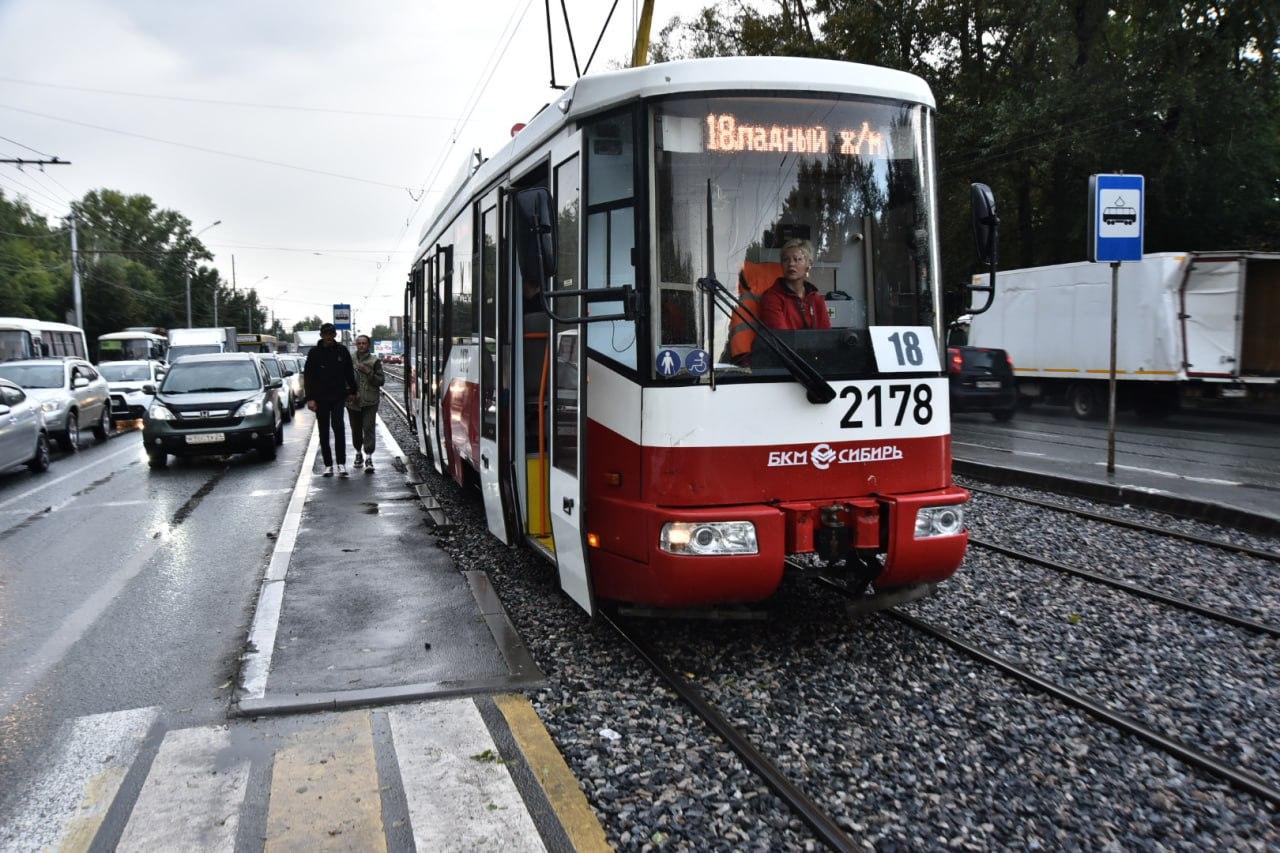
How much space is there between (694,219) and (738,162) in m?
0.38

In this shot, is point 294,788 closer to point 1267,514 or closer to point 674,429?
point 674,429

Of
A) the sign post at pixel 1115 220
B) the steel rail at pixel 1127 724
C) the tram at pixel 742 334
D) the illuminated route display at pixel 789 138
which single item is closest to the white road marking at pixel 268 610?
the tram at pixel 742 334

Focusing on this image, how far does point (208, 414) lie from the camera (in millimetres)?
14438

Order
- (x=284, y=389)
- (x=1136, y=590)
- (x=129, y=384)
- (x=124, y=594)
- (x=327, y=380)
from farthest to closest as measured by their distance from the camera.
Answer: (x=129, y=384) < (x=284, y=389) < (x=327, y=380) < (x=124, y=594) < (x=1136, y=590)

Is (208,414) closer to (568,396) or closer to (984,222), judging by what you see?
(568,396)

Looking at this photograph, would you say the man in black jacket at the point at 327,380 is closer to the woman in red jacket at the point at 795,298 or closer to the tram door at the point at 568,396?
the tram door at the point at 568,396

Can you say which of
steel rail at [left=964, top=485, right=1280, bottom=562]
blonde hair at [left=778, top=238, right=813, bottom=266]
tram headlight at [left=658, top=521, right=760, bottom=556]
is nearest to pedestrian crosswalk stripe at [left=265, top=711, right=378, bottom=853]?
tram headlight at [left=658, top=521, right=760, bottom=556]

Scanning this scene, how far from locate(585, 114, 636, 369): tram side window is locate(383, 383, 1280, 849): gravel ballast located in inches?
66.5

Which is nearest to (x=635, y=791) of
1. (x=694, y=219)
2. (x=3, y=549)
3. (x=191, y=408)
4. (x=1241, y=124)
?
(x=694, y=219)

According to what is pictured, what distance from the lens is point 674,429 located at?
4.88m

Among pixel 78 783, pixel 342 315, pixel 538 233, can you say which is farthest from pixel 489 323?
pixel 342 315

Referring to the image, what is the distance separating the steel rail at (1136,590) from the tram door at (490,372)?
3.94 metres

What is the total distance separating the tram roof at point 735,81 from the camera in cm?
495

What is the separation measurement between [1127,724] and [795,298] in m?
2.49
